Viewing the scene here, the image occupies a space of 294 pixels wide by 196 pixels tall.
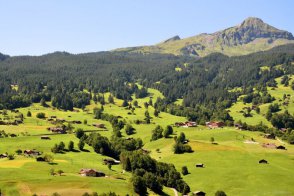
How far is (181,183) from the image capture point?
13650 cm

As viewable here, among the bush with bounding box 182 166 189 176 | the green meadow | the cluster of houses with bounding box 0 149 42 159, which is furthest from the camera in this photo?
the cluster of houses with bounding box 0 149 42 159

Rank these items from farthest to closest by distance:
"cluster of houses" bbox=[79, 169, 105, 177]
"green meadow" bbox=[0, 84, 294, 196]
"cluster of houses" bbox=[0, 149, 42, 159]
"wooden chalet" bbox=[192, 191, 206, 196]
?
"cluster of houses" bbox=[0, 149, 42, 159] → "cluster of houses" bbox=[79, 169, 105, 177] → "wooden chalet" bbox=[192, 191, 206, 196] → "green meadow" bbox=[0, 84, 294, 196]

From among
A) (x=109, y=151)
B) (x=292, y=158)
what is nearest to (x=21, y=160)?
(x=109, y=151)

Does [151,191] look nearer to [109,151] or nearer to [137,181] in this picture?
[137,181]

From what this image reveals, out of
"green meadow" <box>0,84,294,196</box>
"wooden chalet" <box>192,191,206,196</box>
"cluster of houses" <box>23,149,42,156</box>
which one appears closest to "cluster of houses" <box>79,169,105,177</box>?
"green meadow" <box>0,84,294,196</box>

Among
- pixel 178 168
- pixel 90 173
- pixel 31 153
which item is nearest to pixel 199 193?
pixel 178 168

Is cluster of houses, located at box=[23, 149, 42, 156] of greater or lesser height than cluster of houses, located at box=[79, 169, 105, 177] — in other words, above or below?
below

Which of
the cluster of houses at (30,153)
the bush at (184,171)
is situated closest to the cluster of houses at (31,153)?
the cluster of houses at (30,153)

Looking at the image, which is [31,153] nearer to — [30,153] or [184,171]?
[30,153]

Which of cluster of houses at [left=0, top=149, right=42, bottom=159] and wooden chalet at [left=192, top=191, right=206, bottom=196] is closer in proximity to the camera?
wooden chalet at [left=192, top=191, right=206, bottom=196]

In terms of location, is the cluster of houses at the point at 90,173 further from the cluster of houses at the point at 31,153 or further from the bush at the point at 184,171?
the cluster of houses at the point at 31,153

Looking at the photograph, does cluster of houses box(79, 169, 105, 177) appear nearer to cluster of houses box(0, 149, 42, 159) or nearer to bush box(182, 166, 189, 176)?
bush box(182, 166, 189, 176)

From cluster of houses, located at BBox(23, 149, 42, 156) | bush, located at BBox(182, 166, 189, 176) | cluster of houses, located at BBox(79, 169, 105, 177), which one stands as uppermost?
cluster of houses, located at BBox(79, 169, 105, 177)

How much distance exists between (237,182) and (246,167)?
1965 cm
